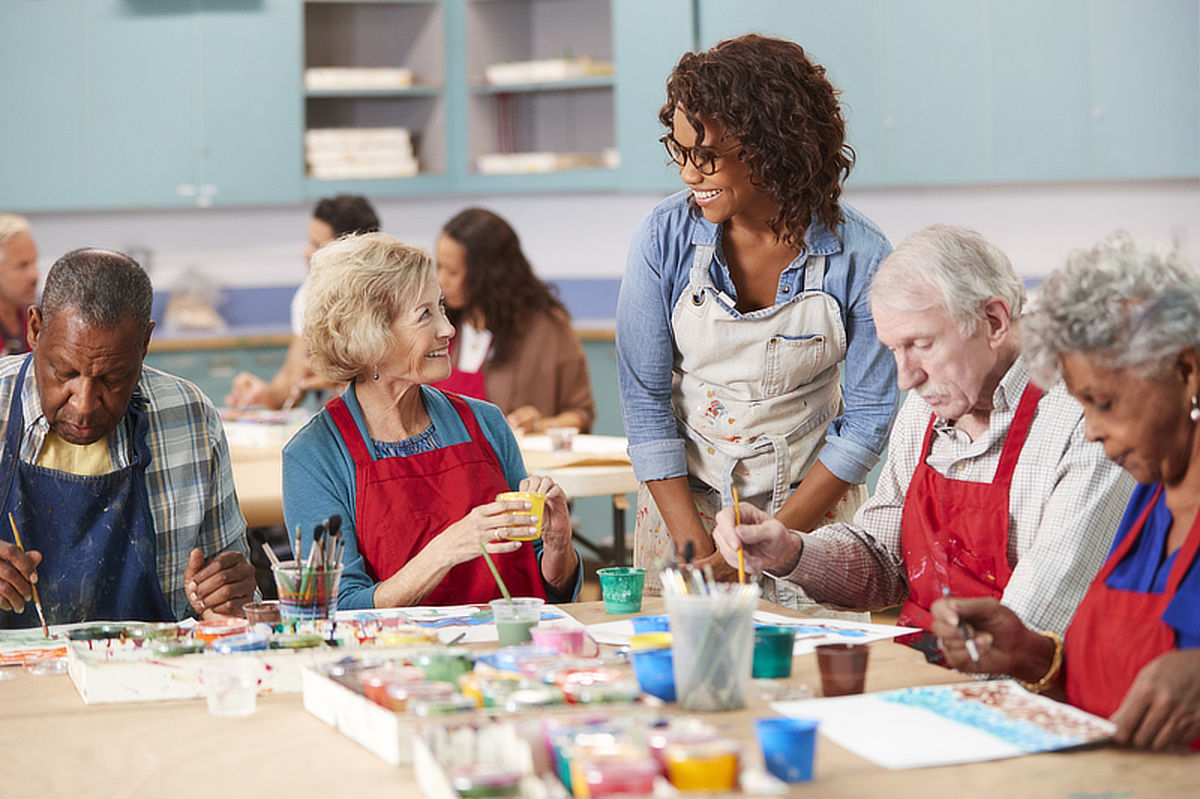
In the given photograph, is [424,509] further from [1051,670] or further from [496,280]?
[496,280]

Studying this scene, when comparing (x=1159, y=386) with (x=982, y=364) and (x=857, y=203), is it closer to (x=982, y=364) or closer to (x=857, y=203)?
(x=982, y=364)

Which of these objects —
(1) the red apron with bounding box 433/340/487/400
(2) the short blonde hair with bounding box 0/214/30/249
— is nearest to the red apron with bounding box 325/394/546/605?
(1) the red apron with bounding box 433/340/487/400

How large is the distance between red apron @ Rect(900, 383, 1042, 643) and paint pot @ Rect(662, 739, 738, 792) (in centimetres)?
90

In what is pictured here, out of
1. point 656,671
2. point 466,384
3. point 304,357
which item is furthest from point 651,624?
point 304,357

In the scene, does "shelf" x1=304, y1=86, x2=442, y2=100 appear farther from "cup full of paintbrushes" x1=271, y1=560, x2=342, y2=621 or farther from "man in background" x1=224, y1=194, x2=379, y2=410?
"cup full of paintbrushes" x1=271, y1=560, x2=342, y2=621

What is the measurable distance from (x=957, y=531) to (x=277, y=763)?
1194 mm

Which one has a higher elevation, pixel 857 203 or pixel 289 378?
pixel 857 203

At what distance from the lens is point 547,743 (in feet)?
4.49

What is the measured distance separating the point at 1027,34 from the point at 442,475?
416 cm

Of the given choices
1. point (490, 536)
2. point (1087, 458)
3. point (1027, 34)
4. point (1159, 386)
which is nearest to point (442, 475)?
point (490, 536)

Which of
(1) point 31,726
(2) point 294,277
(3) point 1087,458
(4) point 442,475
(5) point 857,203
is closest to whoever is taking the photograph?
(1) point 31,726

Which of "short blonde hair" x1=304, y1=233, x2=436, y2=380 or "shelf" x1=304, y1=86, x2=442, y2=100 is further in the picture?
"shelf" x1=304, y1=86, x2=442, y2=100

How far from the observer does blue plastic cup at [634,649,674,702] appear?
5.57ft

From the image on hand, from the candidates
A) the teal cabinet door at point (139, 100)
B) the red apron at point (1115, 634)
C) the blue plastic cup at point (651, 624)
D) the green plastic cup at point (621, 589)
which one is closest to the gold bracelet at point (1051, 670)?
the red apron at point (1115, 634)
